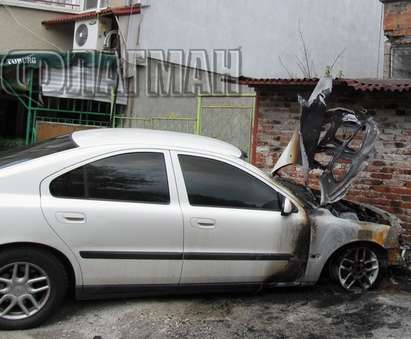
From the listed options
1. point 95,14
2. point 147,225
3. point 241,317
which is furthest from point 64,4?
point 241,317

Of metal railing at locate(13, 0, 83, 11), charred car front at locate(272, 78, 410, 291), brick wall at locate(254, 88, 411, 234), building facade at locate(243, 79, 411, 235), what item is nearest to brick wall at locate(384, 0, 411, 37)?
building facade at locate(243, 79, 411, 235)

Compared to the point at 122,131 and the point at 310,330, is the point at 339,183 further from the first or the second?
the point at 122,131

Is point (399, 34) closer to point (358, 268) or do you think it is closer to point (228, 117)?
point (228, 117)

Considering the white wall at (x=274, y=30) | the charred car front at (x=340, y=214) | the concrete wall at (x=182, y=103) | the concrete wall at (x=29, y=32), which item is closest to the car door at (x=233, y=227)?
the charred car front at (x=340, y=214)

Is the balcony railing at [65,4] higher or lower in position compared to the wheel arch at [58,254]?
higher

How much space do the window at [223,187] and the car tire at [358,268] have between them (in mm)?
887

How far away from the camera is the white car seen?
13.0 ft

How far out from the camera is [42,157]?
4168 mm

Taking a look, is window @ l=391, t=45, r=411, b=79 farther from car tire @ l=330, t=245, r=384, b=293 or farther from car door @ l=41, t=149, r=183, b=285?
car door @ l=41, t=149, r=183, b=285

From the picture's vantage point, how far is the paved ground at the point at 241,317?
13.5 ft

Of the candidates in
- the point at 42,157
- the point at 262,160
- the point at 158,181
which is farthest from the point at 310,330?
the point at 262,160

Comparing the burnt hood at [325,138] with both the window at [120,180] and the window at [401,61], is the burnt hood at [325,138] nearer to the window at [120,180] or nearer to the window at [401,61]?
the window at [120,180]

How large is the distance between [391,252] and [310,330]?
132 cm

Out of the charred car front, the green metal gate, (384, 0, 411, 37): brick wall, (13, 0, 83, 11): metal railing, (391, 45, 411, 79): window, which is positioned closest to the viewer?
the charred car front
